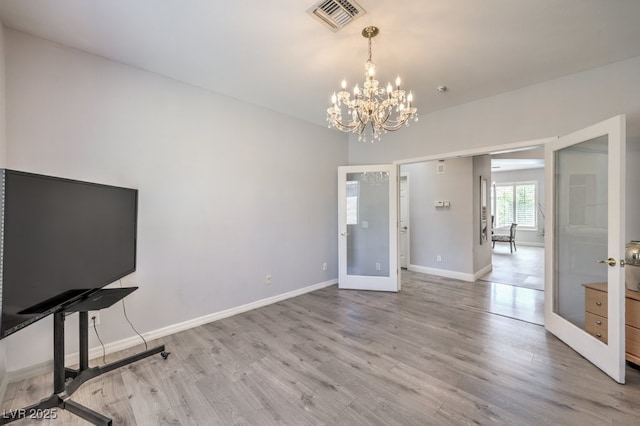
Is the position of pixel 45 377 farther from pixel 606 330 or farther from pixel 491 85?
pixel 491 85

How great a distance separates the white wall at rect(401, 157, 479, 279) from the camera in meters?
5.08

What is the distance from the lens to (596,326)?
7.66 feet

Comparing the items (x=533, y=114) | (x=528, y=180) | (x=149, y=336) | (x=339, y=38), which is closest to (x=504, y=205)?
(x=528, y=180)

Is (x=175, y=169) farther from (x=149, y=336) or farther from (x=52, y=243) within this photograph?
(x=149, y=336)

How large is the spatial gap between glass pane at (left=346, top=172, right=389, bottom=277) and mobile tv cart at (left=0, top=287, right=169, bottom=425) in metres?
3.39

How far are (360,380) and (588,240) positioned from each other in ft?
8.43

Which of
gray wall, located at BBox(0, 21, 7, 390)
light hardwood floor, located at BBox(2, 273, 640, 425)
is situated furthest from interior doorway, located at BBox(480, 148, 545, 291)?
gray wall, located at BBox(0, 21, 7, 390)

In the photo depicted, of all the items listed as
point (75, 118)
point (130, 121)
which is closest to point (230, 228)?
point (130, 121)

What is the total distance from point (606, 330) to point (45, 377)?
470 cm

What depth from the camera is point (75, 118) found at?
2381 millimetres

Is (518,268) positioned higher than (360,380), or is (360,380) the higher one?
(518,268)

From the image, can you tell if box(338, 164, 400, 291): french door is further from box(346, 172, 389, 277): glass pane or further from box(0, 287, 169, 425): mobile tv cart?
box(0, 287, 169, 425): mobile tv cart

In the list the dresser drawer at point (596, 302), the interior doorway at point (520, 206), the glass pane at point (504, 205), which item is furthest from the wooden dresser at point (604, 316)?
the glass pane at point (504, 205)

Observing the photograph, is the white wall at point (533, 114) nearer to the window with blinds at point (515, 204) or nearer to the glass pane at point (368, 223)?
the glass pane at point (368, 223)
